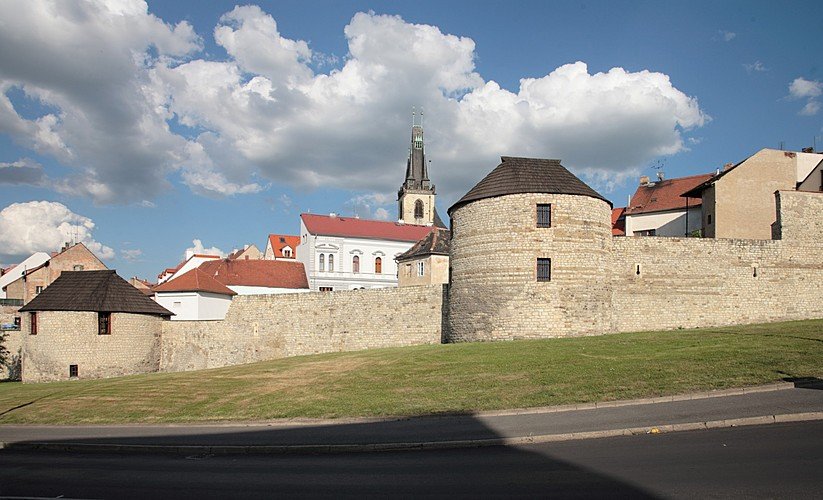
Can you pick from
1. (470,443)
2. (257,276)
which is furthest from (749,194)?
(257,276)

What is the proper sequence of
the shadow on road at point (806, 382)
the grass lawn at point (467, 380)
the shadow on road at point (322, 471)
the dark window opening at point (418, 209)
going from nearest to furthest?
the shadow on road at point (322, 471)
the shadow on road at point (806, 382)
the grass lawn at point (467, 380)
the dark window opening at point (418, 209)

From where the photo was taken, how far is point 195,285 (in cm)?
4900

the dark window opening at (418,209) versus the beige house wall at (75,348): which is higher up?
the dark window opening at (418,209)

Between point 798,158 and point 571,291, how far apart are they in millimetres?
22094

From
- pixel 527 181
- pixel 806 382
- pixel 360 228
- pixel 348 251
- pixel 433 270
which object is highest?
pixel 360 228

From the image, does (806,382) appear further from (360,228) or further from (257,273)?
(360,228)

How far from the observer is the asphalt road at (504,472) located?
8.29 m

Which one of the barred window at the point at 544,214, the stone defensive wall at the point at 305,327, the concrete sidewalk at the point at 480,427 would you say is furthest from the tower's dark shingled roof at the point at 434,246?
the concrete sidewalk at the point at 480,427

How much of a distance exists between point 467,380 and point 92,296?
28113 millimetres

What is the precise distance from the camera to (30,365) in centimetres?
3569

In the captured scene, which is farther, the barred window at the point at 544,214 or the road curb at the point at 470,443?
the barred window at the point at 544,214

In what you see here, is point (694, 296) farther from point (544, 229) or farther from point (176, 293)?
point (176, 293)

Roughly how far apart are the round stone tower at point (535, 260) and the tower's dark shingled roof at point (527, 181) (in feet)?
0.15

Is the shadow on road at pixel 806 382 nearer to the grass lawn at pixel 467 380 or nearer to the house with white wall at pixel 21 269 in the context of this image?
the grass lawn at pixel 467 380
